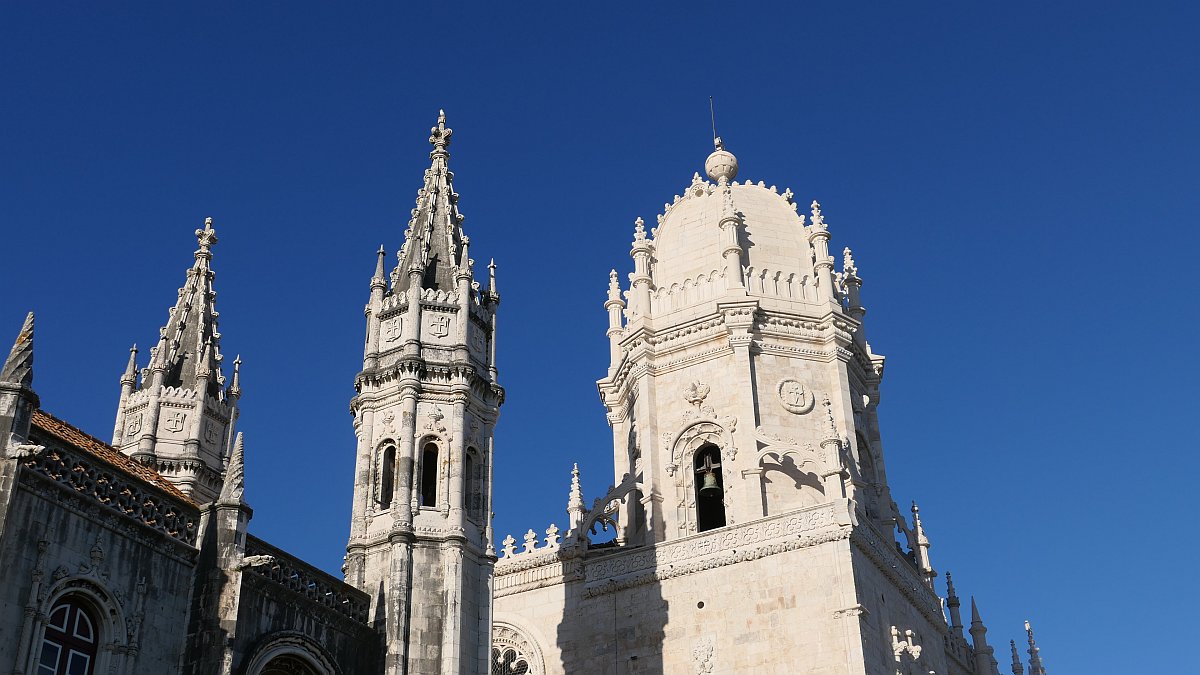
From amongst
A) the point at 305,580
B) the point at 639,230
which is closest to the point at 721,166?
the point at 639,230

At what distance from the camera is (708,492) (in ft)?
118

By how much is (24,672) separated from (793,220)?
94.1 feet

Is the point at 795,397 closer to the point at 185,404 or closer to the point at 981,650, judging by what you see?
the point at 981,650

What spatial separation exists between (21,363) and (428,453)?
→ 933 centimetres

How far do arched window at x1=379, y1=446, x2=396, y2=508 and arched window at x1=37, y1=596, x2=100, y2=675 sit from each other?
7323mm

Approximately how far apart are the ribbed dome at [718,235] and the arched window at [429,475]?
1509cm

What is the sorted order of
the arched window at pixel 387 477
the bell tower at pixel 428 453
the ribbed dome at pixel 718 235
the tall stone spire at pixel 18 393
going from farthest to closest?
the ribbed dome at pixel 718 235 < the arched window at pixel 387 477 < the bell tower at pixel 428 453 < the tall stone spire at pixel 18 393

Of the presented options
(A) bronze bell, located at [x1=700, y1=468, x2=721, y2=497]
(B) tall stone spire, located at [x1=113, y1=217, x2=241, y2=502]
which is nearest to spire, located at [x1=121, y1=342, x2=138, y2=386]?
(B) tall stone spire, located at [x1=113, y1=217, x2=241, y2=502]

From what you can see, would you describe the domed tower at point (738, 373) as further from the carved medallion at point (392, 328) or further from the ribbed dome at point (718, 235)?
the carved medallion at point (392, 328)

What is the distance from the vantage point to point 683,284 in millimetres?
39125

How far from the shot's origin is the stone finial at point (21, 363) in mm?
18031

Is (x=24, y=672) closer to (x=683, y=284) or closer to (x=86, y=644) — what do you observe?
(x=86, y=644)

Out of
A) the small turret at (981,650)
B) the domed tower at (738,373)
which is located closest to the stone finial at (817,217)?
the domed tower at (738,373)

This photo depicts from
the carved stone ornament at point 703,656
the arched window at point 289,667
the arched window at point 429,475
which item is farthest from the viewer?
the carved stone ornament at point 703,656
